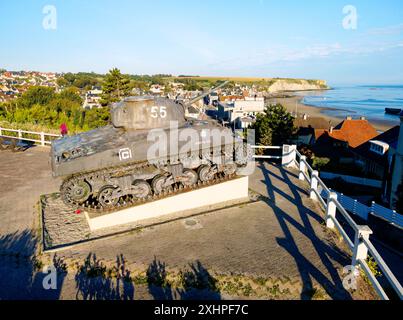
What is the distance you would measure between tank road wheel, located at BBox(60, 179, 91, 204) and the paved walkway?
154 cm

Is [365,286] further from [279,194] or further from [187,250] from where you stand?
[279,194]

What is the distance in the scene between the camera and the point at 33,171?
15.5m

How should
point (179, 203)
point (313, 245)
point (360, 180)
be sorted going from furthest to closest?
point (360, 180), point (179, 203), point (313, 245)

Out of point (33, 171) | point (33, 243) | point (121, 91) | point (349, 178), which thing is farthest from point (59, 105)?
point (33, 243)

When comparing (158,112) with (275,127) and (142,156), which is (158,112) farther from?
(275,127)

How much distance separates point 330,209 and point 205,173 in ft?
14.5

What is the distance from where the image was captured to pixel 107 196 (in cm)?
984

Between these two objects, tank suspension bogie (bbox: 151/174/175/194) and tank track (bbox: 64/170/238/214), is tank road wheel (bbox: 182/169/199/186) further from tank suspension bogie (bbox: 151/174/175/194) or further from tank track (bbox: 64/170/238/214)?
tank suspension bogie (bbox: 151/174/175/194)

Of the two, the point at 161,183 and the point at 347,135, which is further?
the point at 347,135

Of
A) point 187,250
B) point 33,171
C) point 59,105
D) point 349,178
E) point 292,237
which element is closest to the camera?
point 187,250

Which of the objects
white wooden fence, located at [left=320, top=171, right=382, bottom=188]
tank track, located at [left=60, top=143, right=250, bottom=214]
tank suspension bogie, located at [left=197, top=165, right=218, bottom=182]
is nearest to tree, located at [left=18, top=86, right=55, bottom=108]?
white wooden fence, located at [left=320, top=171, right=382, bottom=188]

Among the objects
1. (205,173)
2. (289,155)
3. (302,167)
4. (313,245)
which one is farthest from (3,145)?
(313,245)

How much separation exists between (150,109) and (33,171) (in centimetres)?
851

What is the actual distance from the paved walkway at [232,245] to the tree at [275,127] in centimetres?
2437
